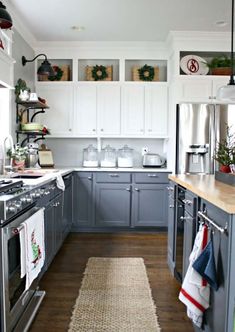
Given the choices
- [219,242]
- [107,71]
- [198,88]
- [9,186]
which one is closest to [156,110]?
[198,88]

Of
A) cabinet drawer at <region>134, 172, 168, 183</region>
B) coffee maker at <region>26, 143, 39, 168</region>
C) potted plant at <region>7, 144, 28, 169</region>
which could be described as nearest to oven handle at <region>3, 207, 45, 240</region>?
potted plant at <region>7, 144, 28, 169</region>

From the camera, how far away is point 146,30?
166 inches

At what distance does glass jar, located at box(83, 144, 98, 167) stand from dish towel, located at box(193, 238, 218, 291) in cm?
331

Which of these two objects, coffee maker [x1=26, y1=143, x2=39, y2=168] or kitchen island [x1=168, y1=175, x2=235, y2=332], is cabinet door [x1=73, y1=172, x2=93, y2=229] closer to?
coffee maker [x1=26, y1=143, x2=39, y2=168]

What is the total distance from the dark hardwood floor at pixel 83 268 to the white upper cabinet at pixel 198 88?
1926 millimetres

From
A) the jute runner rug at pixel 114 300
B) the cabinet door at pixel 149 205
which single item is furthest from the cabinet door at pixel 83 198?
the jute runner rug at pixel 114 300

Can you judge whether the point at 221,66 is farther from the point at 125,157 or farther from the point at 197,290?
the point at 197,290

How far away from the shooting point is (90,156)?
500 cm

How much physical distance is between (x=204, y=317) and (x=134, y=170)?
2721 millimetres

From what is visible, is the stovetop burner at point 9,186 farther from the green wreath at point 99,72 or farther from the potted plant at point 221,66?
the potted plant at point 221,66

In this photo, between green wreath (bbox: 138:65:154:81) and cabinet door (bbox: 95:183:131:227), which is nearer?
cabinet door (bbox: 95:183:131:227)

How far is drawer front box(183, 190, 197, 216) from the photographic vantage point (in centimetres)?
220

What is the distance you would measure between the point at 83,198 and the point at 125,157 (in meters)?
0.95

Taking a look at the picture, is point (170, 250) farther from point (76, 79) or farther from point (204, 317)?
point (76, 79)
